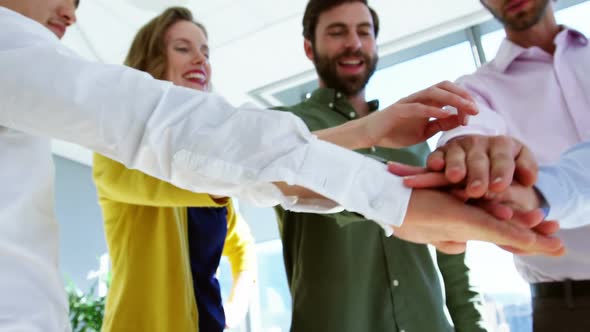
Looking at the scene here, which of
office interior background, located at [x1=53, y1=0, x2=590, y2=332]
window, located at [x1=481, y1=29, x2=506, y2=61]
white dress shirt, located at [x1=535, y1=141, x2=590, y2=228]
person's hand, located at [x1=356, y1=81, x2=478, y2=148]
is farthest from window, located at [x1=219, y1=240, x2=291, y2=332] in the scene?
white dress shirt, located at [x1=535, y1=141, x2=590, y2=228]

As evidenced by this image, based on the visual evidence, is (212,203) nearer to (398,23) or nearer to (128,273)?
(128,273)

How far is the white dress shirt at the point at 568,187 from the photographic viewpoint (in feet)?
2.50

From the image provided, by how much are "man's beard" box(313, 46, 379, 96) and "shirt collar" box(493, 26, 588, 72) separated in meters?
0.44

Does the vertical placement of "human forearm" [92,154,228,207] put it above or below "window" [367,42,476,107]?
below

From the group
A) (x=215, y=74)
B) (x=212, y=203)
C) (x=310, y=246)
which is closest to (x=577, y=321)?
(x=310, y=246)

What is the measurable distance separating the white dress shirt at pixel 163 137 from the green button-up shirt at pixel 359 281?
1.71 ft

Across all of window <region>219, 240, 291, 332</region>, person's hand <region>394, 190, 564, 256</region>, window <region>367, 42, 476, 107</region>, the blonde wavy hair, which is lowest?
window <region>219, 240, 291, 332</region>

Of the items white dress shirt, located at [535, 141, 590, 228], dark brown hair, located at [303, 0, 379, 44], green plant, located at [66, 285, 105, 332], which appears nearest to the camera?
white dress shirt, located at [535, 141, 590, 228]

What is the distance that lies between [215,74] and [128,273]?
3.01 metres

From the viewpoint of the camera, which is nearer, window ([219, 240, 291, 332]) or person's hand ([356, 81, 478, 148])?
person's hand ([356, 81, 478, 148])

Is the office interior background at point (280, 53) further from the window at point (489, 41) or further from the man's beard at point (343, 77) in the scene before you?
the man's beard at point (343, 77)

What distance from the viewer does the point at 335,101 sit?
1.54 metres

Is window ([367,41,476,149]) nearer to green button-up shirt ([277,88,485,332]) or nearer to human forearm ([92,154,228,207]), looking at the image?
green button-up shirt ([277,88,485,332])

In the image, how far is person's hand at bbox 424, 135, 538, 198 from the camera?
66 cm
